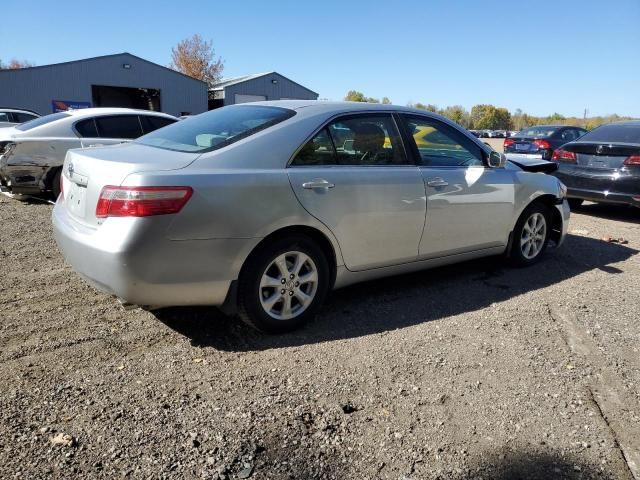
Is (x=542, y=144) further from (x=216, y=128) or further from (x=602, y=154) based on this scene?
(x=216, y=128)

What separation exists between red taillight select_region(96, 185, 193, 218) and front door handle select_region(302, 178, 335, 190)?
2.67 feet

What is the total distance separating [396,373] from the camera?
3.12m

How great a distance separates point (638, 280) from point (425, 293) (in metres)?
2.26

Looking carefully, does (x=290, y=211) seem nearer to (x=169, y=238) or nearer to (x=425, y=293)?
(x=169, y=238)

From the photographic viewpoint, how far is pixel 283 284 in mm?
3494

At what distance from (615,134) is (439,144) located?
208 inches

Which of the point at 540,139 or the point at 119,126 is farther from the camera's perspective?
the point at 540,139

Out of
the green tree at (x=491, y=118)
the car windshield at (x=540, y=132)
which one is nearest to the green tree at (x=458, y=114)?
the green tree at (x=491, y=118)

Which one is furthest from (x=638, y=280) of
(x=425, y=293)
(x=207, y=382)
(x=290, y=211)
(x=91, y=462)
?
(x=91, y=462)

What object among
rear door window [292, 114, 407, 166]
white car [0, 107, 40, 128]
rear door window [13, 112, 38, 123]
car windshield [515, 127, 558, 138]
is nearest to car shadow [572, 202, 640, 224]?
car windshield [515, 127, 558, 138]

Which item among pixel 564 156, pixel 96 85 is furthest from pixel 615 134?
pixel 96 85

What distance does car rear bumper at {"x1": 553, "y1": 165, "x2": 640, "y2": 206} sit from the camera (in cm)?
742

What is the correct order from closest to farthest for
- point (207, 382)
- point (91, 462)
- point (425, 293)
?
point (91, 462)
point (207, 382)
point (425, 293)

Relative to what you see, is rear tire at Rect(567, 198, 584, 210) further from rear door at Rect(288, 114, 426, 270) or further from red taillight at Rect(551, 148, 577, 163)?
rear door at Rect(288, 114, 426, 270)
